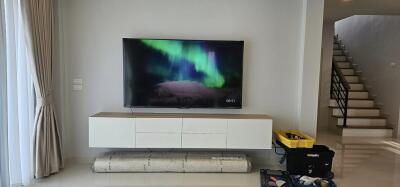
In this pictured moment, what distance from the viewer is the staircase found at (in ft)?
19.3

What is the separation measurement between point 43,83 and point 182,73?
1580 millimetres

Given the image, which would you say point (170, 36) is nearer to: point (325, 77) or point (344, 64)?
point (325, 77)

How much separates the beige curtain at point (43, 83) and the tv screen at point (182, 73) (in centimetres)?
85

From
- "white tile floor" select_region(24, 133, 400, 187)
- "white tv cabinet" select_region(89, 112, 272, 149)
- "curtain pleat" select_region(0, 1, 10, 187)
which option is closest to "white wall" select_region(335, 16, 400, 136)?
"white tile floor" select_region(24, 133, 400, 187)

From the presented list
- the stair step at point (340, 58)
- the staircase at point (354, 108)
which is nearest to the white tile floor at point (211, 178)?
the staircase at point (354, 108)

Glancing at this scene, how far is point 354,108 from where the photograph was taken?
639cm

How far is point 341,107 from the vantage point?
641cm

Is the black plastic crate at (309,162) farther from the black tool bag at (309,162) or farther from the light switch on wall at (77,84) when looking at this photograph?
the light switch on wall at (77,84)

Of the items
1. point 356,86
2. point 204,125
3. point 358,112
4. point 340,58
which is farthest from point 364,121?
point 204,125

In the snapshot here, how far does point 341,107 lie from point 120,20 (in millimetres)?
5189

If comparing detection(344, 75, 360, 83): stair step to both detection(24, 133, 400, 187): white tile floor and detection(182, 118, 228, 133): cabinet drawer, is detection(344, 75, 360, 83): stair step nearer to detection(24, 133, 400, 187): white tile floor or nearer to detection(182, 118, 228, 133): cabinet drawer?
detection(24, 133, 400, 187): white tile floor

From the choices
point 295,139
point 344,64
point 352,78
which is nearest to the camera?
point 295,139

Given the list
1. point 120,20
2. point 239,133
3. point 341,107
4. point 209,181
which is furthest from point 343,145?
point 120,20

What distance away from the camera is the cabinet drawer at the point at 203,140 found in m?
3.39
